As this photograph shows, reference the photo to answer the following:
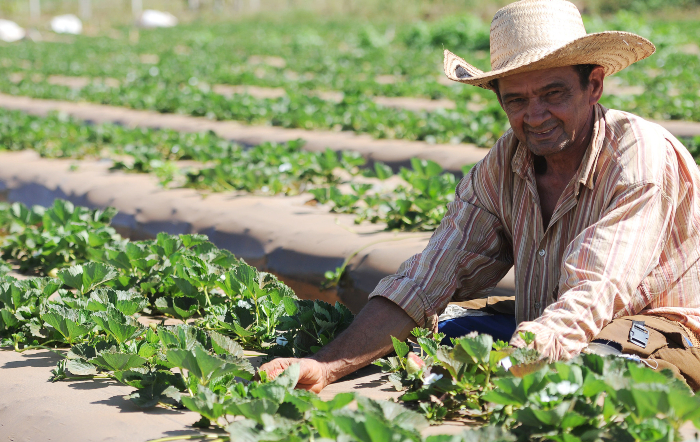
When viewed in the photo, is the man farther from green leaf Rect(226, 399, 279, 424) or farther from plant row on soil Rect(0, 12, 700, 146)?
plant row on soil Rect(0, 12, 700, 146)

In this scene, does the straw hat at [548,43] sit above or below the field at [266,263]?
above

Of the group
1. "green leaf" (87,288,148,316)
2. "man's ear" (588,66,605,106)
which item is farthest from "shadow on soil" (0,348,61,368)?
"man's ear" (588,66,605,106)

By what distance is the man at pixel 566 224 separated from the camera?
2115 mm

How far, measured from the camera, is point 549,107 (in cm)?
229

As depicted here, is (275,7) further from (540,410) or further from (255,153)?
(540,410)

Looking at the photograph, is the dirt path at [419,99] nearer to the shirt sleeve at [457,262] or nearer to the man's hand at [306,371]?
the shirt sleeve at [457,262]

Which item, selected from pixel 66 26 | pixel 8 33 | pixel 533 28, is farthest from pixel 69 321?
pixel 66 26

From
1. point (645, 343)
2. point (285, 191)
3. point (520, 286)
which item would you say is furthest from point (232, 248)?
point (645, 343)

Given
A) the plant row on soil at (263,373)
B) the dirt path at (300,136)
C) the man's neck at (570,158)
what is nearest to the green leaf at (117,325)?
the plant row on soil at (263,373)

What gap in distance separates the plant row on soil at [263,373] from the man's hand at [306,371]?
75 mm

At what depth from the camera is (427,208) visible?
405 centimetres

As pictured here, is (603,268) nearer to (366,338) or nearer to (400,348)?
(400,348)

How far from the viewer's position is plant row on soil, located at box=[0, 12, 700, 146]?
779cm

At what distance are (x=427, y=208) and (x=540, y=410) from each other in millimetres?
2510
